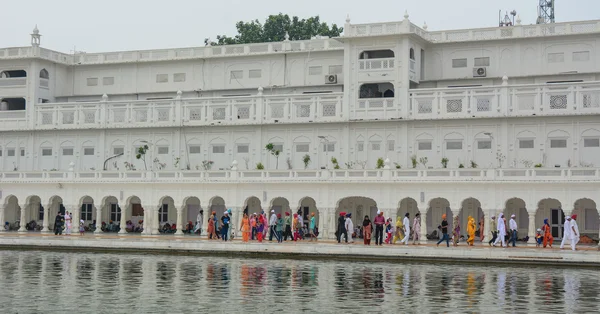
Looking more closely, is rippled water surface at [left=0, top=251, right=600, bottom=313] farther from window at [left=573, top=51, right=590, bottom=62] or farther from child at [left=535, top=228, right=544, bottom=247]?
window at [left=573, top=51, right=590, bottom=62]

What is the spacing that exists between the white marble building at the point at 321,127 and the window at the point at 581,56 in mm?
135

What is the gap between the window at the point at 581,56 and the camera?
59875 millimetres

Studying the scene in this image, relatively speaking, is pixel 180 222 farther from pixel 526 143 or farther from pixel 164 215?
pixel 526 143

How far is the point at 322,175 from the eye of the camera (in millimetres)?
54688

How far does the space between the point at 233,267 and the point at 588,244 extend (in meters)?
20.8

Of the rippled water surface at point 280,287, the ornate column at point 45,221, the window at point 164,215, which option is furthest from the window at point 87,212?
the rippled water surface at point 280,287

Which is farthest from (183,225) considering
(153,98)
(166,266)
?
(166,266)

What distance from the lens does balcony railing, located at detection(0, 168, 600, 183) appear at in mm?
49844

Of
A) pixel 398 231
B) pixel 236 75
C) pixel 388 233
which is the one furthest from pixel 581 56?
pixel 236 75

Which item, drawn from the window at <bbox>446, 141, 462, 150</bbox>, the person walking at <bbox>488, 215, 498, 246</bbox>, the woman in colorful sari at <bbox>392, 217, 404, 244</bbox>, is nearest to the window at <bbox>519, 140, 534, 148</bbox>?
the window at <bbox>446, 141, 462, 150</bbox>

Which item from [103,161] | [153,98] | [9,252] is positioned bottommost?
[9,252]

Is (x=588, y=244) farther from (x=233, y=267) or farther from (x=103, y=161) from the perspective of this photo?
(x=103, y=161)

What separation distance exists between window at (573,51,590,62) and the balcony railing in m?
13.0

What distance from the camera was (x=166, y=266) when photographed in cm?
3862
